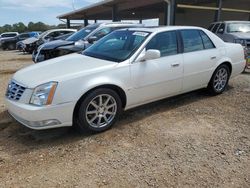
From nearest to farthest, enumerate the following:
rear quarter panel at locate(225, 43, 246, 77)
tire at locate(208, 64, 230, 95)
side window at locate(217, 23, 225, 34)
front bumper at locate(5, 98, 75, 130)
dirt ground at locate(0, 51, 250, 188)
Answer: dirt ground at locate(0, 51, 250, 188), front bumper at locate(5, 98, 75, 130), tire at locate(208, 64, 230, 95), rear quarter panel at locate(225, 43, 246, 77), side window at locate(217, 23, 225, 34)

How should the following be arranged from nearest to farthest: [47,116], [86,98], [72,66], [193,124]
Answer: [47,116], [86,98], [72,66], [193,124]

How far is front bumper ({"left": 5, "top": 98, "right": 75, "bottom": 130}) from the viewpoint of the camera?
3.18m

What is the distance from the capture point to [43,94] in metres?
3.22

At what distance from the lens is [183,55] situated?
14.7 feet

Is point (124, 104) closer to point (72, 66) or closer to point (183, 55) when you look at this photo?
point (72, 66)

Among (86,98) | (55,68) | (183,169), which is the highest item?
(55,68)

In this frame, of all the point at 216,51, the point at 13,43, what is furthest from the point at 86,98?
the point at 13,43

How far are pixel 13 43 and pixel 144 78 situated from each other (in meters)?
23.5

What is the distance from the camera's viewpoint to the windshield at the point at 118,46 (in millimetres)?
4027

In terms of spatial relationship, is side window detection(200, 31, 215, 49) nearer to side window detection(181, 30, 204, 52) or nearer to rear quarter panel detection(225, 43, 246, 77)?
side window detection(181, 30, 204, 52)

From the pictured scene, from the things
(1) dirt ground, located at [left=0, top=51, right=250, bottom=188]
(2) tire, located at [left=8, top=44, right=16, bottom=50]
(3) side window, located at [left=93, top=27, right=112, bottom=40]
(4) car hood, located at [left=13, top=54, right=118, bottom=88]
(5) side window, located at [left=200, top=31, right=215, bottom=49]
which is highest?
(3) side window, located at [left=93, top=27, right=112, bottom=40]

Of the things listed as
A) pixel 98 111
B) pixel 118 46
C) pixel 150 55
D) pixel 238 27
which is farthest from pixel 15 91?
pixel 238 27

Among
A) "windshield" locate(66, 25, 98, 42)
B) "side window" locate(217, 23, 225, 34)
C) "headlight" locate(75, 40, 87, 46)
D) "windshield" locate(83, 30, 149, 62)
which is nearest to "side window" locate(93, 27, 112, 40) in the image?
"windshield" locate(66, 25, 98, 42)

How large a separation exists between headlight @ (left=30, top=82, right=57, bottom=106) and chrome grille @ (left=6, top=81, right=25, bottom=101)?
255mm
